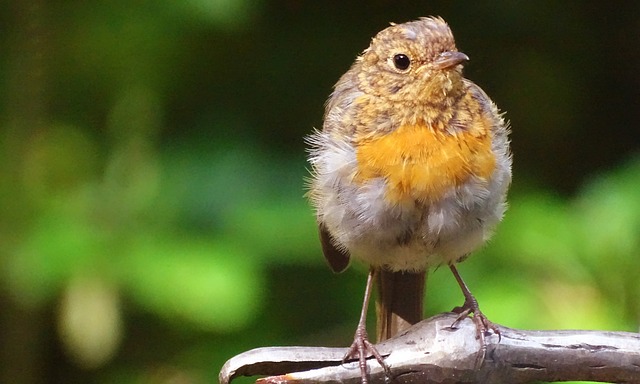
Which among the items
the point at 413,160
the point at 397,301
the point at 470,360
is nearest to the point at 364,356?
the point at 470,360

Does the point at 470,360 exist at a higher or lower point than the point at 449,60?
lower

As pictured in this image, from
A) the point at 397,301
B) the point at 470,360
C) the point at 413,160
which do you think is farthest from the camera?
the point at 397,301

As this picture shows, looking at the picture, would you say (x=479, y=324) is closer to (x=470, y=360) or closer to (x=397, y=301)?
(x=470, y=360)

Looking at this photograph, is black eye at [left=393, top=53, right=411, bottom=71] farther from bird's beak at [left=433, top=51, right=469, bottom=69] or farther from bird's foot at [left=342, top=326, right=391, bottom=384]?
bird's foot at [left=342, top=326, right=391, bottom=384]

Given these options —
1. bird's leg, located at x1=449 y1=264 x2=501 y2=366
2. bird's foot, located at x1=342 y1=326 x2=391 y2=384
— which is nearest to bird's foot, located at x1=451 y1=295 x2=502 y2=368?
bird's leg, located at x1=449 y1=264 x2=501 y2=366

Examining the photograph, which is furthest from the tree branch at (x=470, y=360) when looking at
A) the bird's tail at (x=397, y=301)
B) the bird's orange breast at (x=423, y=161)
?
the bird's tail at (x=397, y=301)
